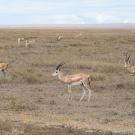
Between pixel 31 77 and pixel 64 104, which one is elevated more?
pixel 31 77

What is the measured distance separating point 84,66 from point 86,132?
1678cm

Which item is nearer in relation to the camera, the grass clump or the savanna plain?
the savanna plain

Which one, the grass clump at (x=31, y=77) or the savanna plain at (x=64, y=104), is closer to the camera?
the savanna plain at (x=64, y=104)

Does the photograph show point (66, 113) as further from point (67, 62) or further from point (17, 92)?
point (67, 62)

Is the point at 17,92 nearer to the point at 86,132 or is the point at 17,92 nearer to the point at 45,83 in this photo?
the point at 45,83

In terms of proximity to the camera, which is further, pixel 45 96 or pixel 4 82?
pixel 4 82

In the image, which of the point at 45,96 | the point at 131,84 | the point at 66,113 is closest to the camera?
the point at 66,113

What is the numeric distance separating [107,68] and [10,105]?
39.5 ft

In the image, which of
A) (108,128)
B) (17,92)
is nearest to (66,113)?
(108,128)

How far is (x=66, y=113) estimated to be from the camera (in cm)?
1391

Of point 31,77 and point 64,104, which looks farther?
point 31,77

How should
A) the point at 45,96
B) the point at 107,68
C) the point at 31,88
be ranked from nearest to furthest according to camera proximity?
the point at 45,96 < the point at 31,88 < the point at 107,68

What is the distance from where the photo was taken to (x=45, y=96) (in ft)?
57.7

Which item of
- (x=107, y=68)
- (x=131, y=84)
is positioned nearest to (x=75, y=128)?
(x=131, y=84)
